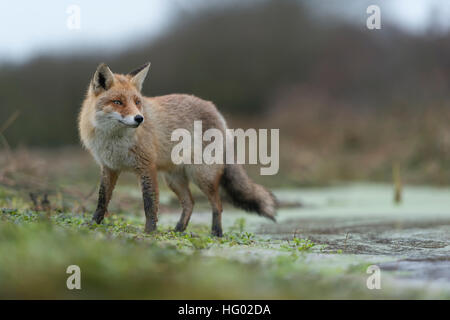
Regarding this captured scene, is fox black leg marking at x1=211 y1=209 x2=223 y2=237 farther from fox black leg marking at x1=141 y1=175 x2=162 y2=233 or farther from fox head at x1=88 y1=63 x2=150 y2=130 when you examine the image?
fox head at x1=88 y1=63 x2=150 y2=130

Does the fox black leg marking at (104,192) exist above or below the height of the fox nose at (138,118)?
below

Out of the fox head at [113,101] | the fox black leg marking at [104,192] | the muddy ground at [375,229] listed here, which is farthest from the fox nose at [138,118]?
the muddy ground at [375,229]

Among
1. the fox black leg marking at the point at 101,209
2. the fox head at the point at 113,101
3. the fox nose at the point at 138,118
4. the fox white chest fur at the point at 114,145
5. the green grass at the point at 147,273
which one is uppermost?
the fox head at the point at 113,101

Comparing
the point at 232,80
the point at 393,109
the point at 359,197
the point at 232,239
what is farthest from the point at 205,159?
the point at 232,80

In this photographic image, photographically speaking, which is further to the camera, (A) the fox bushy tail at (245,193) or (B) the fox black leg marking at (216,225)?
(A) the fox bushy tail at (245,193)

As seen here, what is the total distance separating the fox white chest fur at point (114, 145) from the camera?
5230mm

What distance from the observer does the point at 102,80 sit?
17.0ft

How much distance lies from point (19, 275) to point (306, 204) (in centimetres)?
755

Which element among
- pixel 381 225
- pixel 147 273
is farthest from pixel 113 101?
pixel 381 225

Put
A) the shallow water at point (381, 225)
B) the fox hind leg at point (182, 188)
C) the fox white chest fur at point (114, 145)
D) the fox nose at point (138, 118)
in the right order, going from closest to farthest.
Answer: the shallow water at point (381, 225), the fox nose at point (138, 118), the fox white chest fur at point (114, 145), the fox hind leg at point (182, 188)

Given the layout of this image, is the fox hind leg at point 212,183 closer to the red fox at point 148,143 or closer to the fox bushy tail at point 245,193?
the red fox at point 148,143

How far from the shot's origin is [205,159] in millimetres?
5992

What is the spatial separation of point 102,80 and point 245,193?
2139 millimetres

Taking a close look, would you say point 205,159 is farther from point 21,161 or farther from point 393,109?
point 393,109
